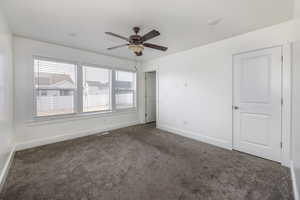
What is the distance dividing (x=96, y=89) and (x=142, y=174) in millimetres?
3129

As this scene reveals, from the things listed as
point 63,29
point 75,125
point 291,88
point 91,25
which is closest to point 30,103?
point 75,125

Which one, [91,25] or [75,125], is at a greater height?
[91,25]

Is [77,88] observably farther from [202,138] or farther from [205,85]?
[202,138]

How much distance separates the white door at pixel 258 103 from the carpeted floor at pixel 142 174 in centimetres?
28

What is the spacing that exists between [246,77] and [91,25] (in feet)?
10.8

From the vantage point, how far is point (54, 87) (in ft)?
11.4

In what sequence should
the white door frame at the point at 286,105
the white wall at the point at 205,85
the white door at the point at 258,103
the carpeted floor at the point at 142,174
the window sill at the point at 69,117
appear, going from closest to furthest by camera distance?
the carpeted floor at the point at 142,174
the white door frame at the point at 286,105
the white door at the point at 258,103
the white wall at the point at 205,85
the window sill at the point at 69,117

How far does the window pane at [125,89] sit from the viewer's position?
479cm

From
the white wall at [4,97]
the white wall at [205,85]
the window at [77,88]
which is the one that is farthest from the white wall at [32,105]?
the white wall at [205,85]

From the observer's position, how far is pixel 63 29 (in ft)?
8.73

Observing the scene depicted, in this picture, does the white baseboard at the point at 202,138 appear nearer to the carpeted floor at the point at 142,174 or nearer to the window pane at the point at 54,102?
the carpeted floor at the point at 142,174

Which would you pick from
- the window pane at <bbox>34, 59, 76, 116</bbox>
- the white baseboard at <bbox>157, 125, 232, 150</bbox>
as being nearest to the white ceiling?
the window pane at <bbox>34, 59, 76, 116</bbox>

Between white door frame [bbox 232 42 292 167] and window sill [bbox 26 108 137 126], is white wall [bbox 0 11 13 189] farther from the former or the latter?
white door frame [bbox 232 42 292 167]

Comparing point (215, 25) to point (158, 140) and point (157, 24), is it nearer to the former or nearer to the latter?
point (157, 24)
